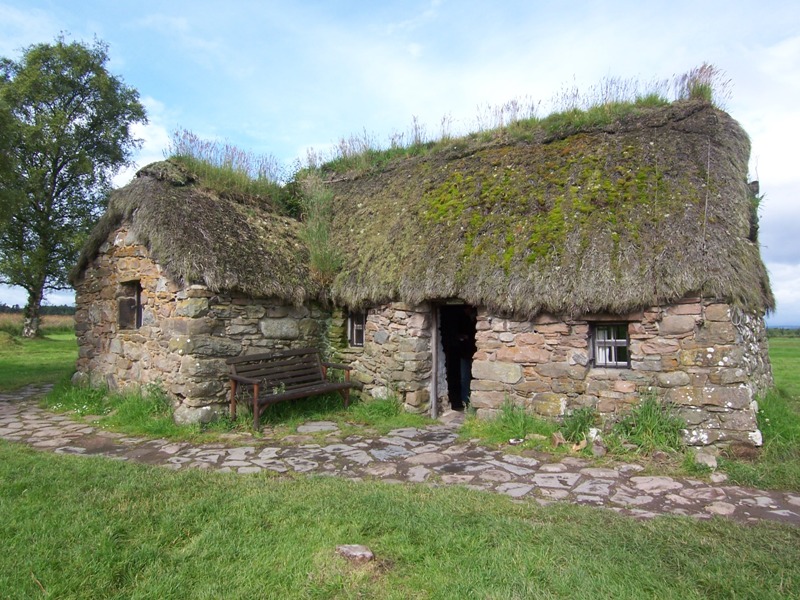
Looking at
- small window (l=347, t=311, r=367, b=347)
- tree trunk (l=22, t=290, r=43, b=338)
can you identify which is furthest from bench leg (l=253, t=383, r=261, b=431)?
tree trunk (l=22, t=290, r=43, b=338)

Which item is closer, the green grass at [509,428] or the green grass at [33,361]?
the green grass at [509,428]

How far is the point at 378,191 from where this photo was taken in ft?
34.3

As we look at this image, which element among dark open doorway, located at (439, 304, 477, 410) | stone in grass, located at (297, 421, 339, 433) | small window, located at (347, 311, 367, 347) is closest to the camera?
stone in grass, located at (297, 421, 339, 433)

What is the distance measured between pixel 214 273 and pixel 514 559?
581 cm

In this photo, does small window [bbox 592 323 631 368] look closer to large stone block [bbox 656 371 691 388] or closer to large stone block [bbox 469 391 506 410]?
large stone block [bbox 656 371 691 388]

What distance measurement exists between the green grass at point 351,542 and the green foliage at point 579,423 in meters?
2.22

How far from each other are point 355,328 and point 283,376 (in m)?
1.92

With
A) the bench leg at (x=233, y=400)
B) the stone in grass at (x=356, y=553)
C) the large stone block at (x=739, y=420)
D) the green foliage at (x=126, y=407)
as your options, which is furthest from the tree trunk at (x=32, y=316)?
the large stone block at (x=739, y=420)

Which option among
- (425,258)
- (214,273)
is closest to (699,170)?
(425,258)

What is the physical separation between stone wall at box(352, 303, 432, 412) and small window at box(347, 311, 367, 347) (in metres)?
0.64

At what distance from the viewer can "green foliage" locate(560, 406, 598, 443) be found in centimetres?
648

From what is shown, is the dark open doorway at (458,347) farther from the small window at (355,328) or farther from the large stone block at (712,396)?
the large stone block at (712,396)

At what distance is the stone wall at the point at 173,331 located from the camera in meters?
7.54

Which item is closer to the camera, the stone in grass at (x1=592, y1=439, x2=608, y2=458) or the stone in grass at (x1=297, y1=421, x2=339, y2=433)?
the stone in grass at (x1=592, y1=439, x2=608, y2=458)
